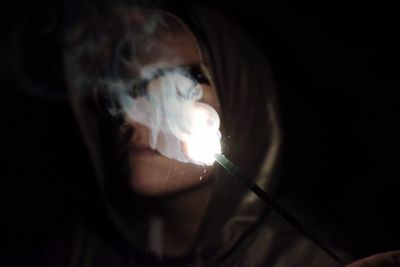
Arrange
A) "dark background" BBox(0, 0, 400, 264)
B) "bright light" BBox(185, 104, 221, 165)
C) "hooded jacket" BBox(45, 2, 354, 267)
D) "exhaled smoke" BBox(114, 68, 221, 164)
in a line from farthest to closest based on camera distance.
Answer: "dark background" BBox(0, 0, 400, 264) → "hooded jacket" BBox(45, 2, 354, 267) → "exhaled smoke" BBox(114, 68, 221, 164) → "bright light" BBox(185, 104, 221, 165)

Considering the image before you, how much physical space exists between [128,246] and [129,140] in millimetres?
484

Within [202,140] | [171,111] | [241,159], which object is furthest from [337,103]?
A: [202,140]

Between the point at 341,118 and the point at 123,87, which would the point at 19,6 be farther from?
the point at 341,118

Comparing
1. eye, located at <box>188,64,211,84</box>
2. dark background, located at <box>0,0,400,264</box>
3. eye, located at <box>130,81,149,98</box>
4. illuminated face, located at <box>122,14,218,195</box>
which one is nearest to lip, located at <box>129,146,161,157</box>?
illuminated face, located at <box>122,14,218,195</box>

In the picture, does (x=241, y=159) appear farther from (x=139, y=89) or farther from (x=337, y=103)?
(x=337, y=103)

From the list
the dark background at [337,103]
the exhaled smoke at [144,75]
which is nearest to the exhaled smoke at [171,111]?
the exhaled smoke at [144,75]

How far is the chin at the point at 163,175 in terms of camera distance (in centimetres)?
195

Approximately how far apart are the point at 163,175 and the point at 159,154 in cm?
9

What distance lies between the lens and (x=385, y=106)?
2.48 meters

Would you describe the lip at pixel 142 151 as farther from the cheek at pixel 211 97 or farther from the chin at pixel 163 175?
the cheek at pixel 211 97

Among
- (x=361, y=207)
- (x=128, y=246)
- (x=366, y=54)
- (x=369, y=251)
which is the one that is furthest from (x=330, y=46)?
(x=128, y=246)

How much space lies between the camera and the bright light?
142cm

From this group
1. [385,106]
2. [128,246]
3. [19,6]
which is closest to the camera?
[128,246]

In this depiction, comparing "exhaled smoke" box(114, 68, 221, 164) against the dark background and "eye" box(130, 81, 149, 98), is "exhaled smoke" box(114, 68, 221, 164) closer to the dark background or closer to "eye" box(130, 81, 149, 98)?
"eye" box(130, 81, 149, 98)
